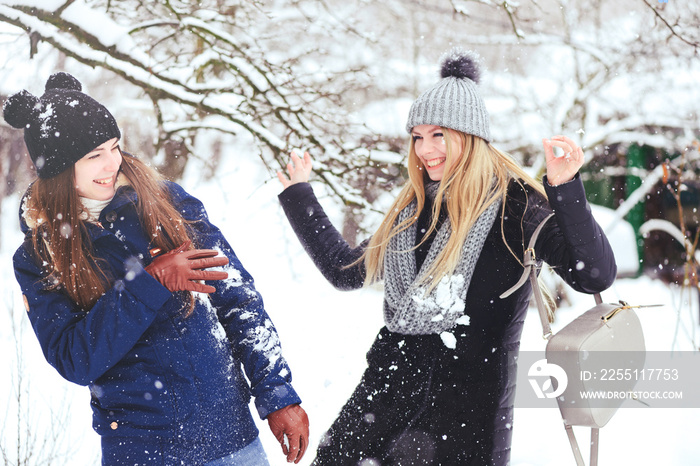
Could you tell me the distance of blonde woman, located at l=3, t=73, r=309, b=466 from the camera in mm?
1637

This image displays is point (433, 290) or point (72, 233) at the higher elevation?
point (72, 233)

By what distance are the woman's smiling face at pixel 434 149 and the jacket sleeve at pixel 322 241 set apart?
46 centimetres

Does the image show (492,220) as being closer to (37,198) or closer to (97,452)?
(37,198)

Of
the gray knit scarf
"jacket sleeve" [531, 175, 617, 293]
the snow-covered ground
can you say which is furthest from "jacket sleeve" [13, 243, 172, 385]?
the snow-covered ground

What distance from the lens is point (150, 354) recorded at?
1.70 m

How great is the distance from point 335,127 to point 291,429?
10.9 ft

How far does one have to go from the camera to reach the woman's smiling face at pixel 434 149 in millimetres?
2057

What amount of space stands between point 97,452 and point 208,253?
2446 millimetres

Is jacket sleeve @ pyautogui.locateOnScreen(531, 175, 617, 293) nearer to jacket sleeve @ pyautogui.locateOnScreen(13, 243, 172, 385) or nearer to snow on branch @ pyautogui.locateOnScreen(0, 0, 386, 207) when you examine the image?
jacket sleeve @ pyautogui.locateOnScreen(13, 243, 172, 385)

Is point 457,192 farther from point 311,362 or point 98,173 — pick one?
point 311,362

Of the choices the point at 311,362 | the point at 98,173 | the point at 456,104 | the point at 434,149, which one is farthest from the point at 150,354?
the point at 311,362

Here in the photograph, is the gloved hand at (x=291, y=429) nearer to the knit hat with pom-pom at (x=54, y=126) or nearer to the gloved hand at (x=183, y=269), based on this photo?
the gloved hand at (x=183, y=269)

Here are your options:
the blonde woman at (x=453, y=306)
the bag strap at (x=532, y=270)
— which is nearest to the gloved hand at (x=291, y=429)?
the blonde woman at (x=453, y=306)

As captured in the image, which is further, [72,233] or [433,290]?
[433,290]
